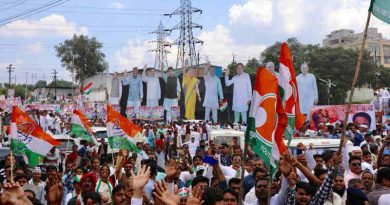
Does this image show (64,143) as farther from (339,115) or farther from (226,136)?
(339,115)

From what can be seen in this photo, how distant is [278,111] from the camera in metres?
5.56

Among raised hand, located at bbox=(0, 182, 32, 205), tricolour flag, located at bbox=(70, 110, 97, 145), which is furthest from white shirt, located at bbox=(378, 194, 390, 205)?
tricolour flag, located at bbox=(70, 110, 97, 145)

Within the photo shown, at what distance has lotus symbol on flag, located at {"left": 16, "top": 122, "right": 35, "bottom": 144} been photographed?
9.13 meters

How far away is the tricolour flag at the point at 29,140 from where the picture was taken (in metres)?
9.03

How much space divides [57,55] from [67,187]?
68.1m

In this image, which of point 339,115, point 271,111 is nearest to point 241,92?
point 271,111

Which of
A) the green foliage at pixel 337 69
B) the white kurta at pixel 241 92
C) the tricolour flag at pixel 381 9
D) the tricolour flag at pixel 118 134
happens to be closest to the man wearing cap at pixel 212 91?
the white kurta at pixel 241 92

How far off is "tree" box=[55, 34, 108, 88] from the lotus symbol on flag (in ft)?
210

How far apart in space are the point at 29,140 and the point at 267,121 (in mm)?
5237

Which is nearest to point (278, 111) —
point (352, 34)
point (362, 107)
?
point (362, 107)

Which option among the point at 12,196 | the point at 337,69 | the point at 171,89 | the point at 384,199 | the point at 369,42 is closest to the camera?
the point at 12,196

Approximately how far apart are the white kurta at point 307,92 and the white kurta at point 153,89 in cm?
529

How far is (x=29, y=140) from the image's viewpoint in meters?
9.20

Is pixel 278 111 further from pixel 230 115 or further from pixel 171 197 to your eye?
pixel 230 115
